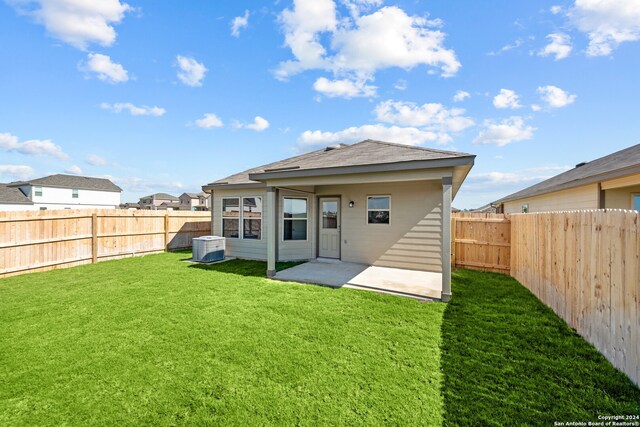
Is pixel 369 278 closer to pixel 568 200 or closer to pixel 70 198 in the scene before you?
pixel 568 200

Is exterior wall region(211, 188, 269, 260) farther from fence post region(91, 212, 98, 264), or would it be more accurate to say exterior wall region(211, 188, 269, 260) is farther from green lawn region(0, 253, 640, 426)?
green lawn region(0, 253, 640, 426)

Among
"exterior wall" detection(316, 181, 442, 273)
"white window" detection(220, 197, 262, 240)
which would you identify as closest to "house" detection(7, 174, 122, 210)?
"white window" detection(220, 197, 262, 240)

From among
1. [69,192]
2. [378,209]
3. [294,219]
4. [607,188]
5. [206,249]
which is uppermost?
[69,192]

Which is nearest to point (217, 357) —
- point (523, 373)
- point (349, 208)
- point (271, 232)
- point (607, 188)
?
point (523, 373)

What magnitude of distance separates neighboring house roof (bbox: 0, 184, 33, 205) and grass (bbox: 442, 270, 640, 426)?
39193mm

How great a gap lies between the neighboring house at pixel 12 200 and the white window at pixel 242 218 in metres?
30.5

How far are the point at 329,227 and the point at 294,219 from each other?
1253 millimetres

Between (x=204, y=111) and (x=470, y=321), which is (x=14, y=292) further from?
(x=204, y=111)

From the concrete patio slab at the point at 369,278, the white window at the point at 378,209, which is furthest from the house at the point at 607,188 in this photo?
the white window at the point at 378,209

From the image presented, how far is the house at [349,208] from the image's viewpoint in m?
5.85

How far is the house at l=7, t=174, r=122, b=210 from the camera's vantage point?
29.6 metres

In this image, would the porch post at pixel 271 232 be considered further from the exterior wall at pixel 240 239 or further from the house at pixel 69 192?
the house at pixel 69 192

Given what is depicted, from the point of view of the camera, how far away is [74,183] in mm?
32500

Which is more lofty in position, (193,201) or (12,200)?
(193,201)
